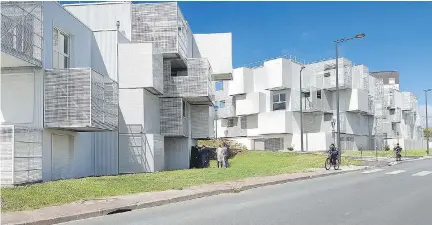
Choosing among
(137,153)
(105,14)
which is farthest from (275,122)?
(137,153)

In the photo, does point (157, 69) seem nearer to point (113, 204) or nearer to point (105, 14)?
point (105, 14)

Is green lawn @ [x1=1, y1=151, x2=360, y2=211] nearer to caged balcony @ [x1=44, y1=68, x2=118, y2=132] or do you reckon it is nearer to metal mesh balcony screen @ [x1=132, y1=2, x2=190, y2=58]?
caged balcony @ [x1=44, y1=68, x2=118, y2=132]

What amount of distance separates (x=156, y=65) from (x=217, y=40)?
39.3 feet

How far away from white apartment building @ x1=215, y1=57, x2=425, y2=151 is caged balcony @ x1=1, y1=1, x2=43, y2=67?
120 feet

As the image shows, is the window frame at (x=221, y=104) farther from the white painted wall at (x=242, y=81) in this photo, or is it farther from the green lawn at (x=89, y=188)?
the green lawn at (x=89, y=188)

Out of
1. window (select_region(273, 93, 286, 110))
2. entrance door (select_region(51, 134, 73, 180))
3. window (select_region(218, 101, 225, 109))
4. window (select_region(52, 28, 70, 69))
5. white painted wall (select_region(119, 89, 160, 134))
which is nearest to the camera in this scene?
entrance door (select_region(51, 134, 73, 180))

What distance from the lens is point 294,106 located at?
52688 millimetres

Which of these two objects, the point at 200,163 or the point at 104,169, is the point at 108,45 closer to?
the point at 104,169

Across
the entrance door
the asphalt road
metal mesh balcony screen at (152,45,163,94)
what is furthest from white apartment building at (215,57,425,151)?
the asphalt road

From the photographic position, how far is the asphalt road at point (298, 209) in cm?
959

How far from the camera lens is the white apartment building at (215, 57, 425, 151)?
52656mm

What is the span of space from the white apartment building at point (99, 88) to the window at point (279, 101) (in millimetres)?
18581

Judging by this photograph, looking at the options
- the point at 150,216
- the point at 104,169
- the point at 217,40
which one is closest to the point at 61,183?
the point at 150,216

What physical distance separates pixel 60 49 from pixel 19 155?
19.5 ft
